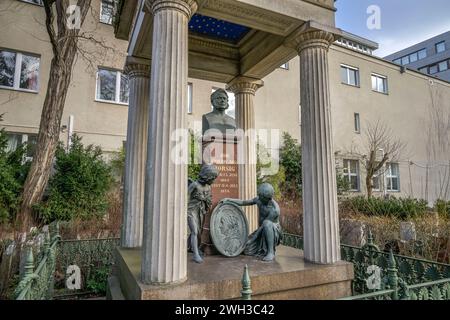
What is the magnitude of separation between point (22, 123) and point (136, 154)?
26.8 ft

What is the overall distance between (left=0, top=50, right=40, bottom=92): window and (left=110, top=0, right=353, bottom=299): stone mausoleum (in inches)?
296

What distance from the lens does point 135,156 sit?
5340 millimetres

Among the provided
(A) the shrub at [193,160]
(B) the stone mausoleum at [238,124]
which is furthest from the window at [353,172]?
(B) the stone mausoleum at [238,124]

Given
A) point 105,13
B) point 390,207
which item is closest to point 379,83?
point 390,207

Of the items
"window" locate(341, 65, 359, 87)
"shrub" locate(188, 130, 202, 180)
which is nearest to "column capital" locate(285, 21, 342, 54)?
"shrub" locate(188, 130, 202, 180)

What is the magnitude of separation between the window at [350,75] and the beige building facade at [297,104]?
0.06 metres

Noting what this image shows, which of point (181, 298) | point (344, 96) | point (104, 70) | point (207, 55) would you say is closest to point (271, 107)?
point (344, 96)

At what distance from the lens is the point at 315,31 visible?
452cm

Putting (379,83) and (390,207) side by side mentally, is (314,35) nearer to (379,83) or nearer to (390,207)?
(390,207)

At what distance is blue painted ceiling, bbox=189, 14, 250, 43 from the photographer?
5613 millimetres

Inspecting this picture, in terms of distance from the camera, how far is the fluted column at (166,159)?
10.3 feet

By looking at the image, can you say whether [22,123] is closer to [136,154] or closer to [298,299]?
[136,154]

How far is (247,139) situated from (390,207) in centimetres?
672

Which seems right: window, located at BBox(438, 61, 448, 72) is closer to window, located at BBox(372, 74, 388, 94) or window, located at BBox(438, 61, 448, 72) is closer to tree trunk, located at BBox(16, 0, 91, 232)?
window, located at BBox(372, 74, 388, 94)
